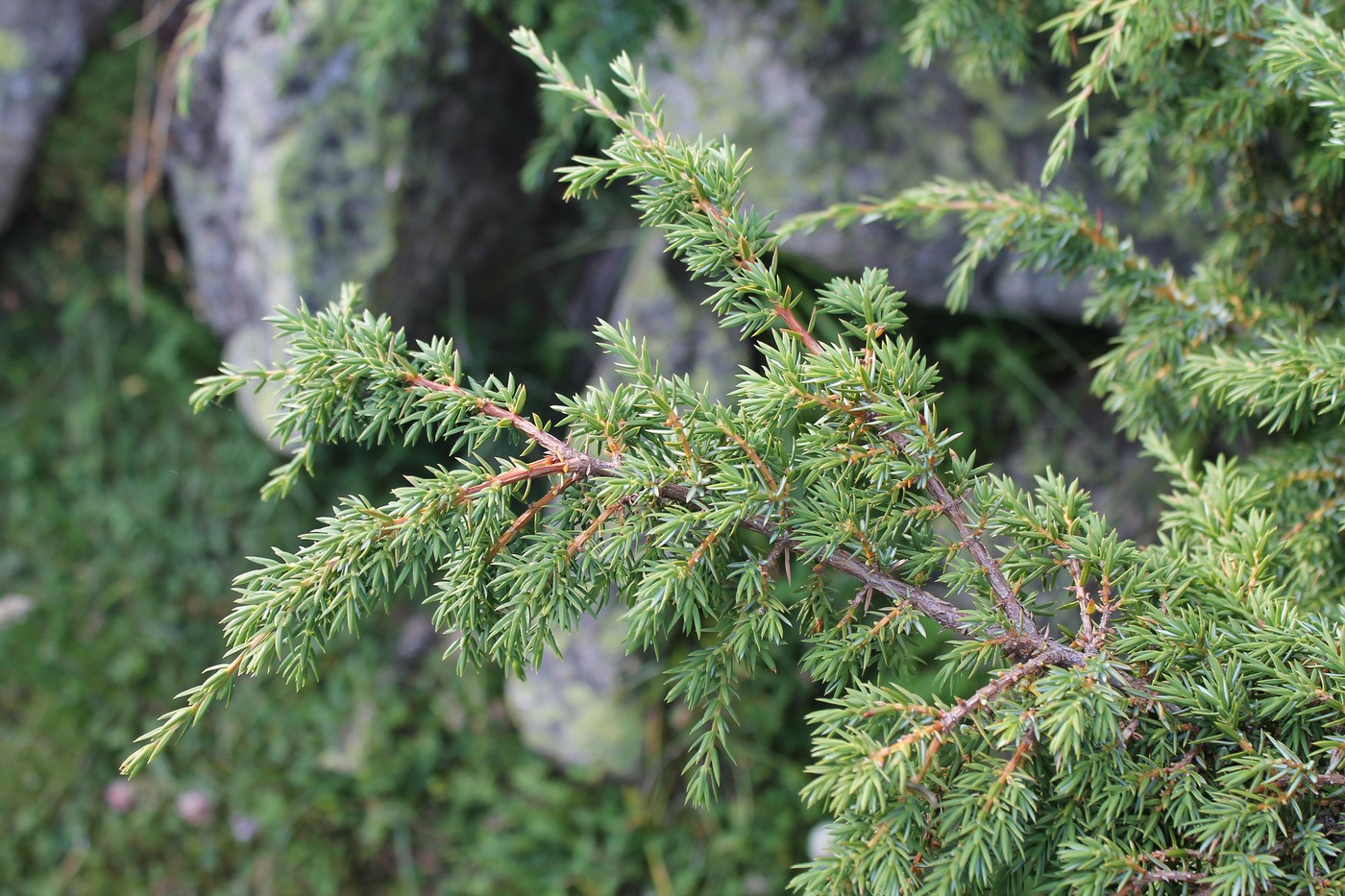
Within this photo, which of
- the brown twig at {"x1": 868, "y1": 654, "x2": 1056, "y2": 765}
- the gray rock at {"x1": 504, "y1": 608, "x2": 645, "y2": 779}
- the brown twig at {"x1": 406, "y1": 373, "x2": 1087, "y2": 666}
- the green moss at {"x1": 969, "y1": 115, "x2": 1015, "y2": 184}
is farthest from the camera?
the gray rock at {"x1": 504, "y1": 608, "x2": 645, "y2": 779}

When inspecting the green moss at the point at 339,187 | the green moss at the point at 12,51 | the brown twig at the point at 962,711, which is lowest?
the green moss at the point at 339,187

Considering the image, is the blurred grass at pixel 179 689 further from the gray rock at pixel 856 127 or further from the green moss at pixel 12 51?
the gray rock at pixel 856 127

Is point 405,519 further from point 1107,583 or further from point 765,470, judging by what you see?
point 1107,583

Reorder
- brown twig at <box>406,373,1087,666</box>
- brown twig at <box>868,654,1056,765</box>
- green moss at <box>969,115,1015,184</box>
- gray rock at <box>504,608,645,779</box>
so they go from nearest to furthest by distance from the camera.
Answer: brown twig at <box>868,654,1056,765</box> < brown twig at <box>406,373,1087,666</box> < green moss at <box>969,115,1015,184</box> < gray rock at <box>504,608,645,779</box>

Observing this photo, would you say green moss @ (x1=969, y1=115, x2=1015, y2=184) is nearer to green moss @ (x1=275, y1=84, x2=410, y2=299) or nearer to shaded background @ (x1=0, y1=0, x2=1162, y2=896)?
shaded background @ (x1=0, y1=0, x2=1162, y2=896)

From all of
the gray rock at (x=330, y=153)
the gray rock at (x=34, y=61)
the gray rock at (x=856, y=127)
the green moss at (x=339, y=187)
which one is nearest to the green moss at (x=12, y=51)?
A: the gray rock at (x=34, y=61)

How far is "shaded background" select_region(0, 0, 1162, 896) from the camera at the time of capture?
8.84 ft

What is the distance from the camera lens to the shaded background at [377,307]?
8.84 feet

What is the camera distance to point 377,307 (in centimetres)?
278

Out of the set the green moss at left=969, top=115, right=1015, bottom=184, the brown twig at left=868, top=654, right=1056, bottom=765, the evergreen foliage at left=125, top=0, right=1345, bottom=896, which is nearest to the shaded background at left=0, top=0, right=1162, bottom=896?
the green moss at left=969, top=115, right=1015, bottom=184

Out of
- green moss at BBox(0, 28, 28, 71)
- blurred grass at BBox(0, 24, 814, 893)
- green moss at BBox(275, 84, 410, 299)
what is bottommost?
blurred grass at BBox(0, 24, 814, 893)

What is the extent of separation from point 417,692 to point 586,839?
2.55 ft

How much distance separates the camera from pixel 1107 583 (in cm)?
111

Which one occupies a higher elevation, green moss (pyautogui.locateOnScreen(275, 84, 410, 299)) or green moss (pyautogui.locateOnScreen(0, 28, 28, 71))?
green moss (pyautogui.locateOnScreen(0, 28, 28, 71))
